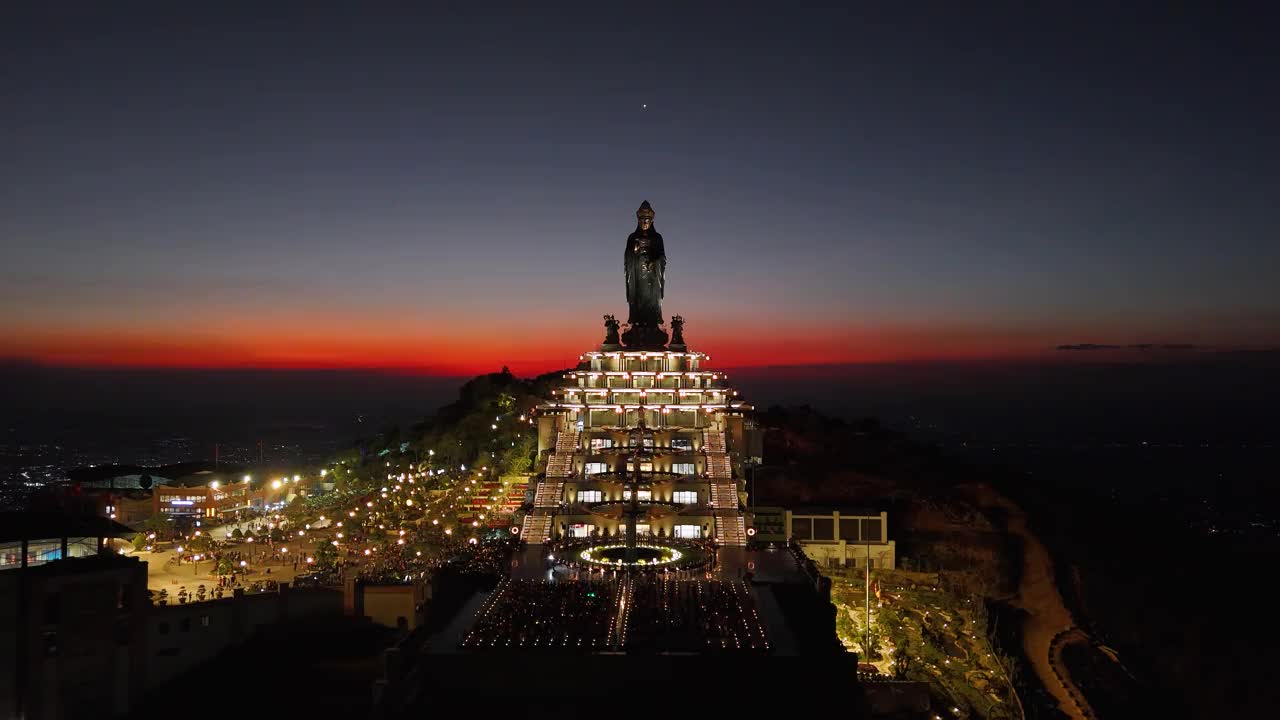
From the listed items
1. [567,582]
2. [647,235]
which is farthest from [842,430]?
[567,582]

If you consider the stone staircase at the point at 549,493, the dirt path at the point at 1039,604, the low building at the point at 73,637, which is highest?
the stone staircase at the point at 549,493

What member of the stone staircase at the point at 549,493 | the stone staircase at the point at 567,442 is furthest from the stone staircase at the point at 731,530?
the stone staircase at the point at 567,442

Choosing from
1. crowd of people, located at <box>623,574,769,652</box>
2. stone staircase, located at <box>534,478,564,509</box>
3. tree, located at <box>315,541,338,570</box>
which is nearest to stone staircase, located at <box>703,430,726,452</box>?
stone staircase, located at <box>534,478,564,509</box>

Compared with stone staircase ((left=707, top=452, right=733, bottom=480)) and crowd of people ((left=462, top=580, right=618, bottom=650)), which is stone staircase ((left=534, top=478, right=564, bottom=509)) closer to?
stone staircase ((left=707, top=452, right=733, bottom=480))

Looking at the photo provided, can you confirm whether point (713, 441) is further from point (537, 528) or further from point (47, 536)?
point (47, 536)

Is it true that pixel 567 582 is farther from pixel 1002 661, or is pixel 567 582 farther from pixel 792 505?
pixel 1002 661

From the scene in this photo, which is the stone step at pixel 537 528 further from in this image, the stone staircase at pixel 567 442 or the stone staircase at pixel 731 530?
the stone staircase at pixel 731 530
